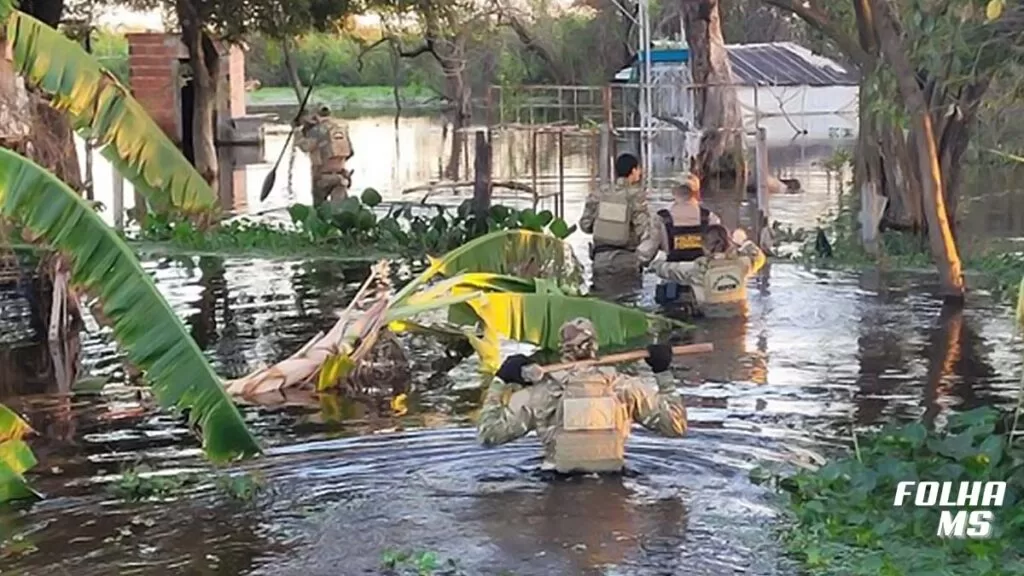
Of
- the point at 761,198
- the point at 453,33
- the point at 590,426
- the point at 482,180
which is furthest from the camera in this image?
the point at 453,33

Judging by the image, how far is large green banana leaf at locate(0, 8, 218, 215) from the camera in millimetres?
8500

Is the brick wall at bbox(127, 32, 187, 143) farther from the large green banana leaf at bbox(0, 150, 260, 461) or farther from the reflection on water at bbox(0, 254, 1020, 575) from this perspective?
the large green banana leaf at bbox(0, 150, 260, 461)

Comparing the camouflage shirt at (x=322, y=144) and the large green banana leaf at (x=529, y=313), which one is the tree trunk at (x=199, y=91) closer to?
the camouflage shirt at (x=322, y=144)

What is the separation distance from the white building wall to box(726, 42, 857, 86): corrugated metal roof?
368mm

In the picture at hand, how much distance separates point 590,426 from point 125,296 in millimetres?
2671

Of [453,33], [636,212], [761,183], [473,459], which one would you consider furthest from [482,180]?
[453,33]

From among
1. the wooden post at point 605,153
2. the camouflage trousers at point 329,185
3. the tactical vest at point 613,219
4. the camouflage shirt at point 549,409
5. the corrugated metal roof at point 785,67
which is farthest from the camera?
the corrugated metal roof at point 785,67

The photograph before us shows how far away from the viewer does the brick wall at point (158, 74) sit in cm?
4150

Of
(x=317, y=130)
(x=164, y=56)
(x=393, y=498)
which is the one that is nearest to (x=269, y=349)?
(x=393, y=498)

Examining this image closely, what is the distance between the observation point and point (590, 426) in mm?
8945

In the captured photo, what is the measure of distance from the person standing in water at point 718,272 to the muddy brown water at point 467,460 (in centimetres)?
33

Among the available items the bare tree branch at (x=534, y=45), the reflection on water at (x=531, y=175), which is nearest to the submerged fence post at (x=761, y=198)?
the reflection on water at (x=531, y=175)

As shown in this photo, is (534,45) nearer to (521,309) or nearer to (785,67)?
(785,67)

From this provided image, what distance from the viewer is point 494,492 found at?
30.2 feet
